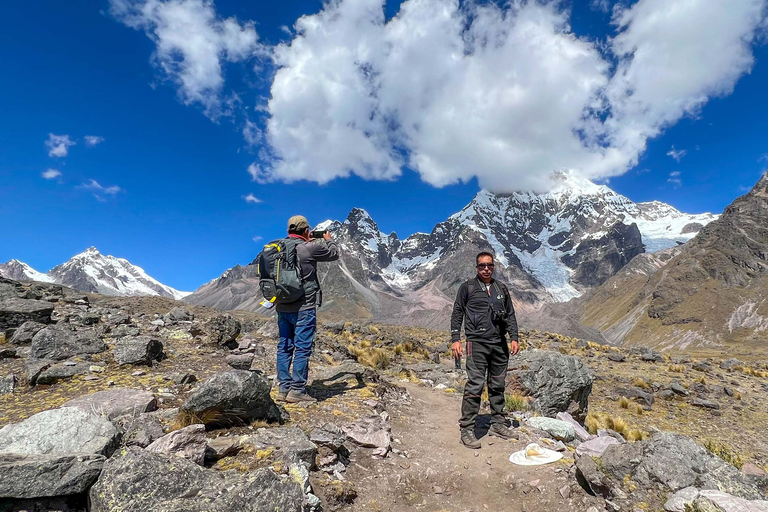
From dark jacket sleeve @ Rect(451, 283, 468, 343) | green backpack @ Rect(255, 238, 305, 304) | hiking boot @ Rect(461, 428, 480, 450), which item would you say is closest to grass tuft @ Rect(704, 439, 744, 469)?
hiking boot @ Rect(461, 428, 480, 450)

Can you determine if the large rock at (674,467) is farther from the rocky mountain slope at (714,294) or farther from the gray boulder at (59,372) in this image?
the rocky mountain slope at (714,294)

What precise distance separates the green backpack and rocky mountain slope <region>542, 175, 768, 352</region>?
132 m

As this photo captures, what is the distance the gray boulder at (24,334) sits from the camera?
8.38 m

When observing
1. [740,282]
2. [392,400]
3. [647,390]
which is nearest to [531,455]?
[392,400]

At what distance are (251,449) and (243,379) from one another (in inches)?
38.4

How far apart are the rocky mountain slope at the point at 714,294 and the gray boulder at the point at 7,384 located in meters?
135

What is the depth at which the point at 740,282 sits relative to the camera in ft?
427

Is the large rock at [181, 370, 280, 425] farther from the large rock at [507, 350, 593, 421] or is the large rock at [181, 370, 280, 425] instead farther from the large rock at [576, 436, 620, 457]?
the large rock at [507, 350, 593, 421]

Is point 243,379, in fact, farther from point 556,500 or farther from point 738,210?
point 738,210

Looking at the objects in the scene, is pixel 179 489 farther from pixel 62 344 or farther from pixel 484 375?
pixel 62 344

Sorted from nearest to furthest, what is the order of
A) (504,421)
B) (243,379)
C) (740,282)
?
(243,379)
(504,421)
(740,282)

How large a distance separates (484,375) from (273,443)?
3822 mm

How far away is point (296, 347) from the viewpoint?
6.57 metres

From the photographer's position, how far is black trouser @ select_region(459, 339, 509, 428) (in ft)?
21.1
